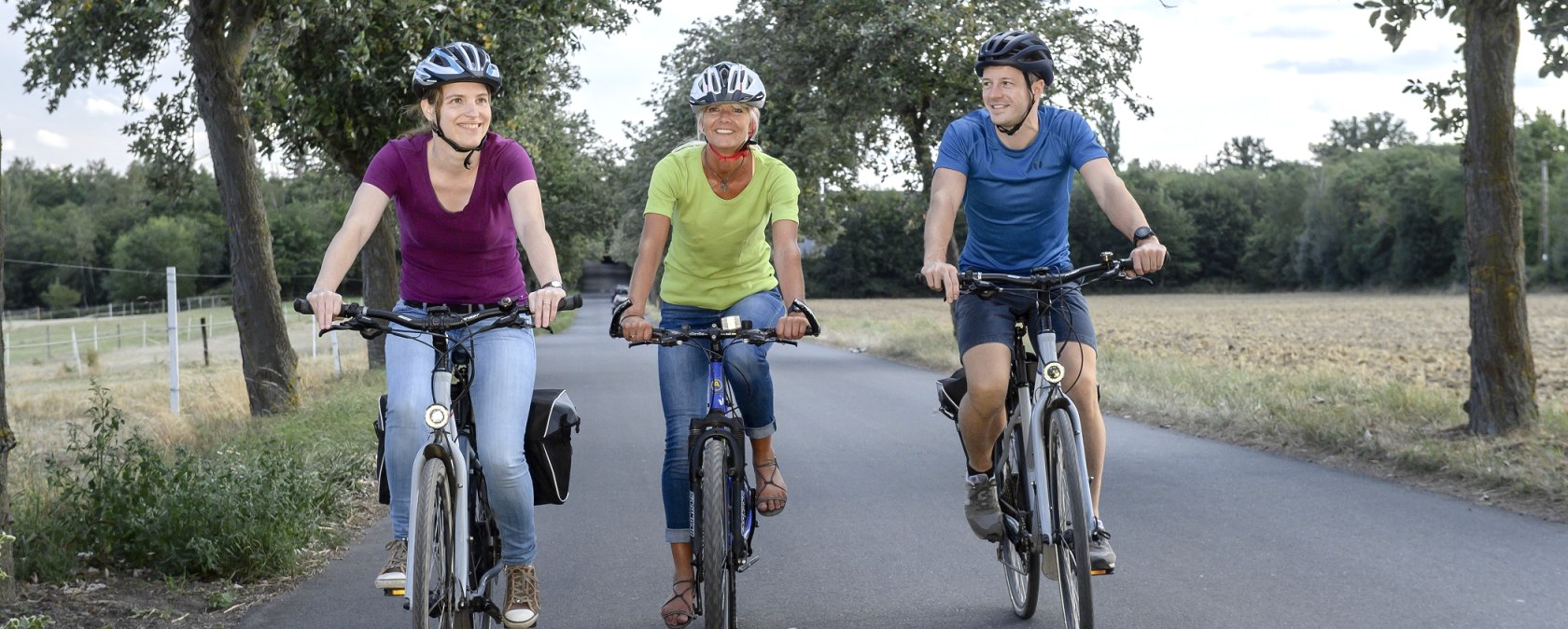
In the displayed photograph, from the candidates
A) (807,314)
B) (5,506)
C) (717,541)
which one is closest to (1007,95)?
(807,314)

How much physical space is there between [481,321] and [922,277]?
1.37 meters

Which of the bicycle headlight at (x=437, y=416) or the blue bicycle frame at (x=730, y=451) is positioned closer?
the bicycle headlight at (x=437, y=416)

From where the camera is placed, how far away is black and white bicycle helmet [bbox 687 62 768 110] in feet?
15.4

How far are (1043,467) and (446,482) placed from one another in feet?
5.93

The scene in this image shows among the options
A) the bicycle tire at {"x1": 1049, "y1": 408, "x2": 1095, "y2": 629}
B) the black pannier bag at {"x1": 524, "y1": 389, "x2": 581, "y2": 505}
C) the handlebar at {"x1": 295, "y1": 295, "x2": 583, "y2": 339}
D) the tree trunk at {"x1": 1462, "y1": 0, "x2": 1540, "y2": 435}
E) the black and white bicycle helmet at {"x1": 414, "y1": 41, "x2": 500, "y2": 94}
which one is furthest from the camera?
the tree trunk at {"x1": 1462, "y1": 0, "x2": 1540, "y2": 435}

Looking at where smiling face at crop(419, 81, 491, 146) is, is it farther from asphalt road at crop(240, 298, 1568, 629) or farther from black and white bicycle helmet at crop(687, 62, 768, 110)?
asphalt road at crop(240, 298, 1568, 629)

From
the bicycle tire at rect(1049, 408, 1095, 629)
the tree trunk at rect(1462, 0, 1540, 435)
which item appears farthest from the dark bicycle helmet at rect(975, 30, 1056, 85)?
the tree trunk at rect(1462, 0, 1540, 435)

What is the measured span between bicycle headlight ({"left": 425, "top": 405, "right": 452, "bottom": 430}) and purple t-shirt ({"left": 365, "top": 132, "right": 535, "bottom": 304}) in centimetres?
50

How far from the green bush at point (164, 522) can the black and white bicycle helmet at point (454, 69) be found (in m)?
2.61

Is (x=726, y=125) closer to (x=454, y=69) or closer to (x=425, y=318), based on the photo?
(x=454, y=69)

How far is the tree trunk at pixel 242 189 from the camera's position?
41.7ft

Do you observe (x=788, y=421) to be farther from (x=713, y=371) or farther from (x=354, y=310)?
(x=354, y=310)

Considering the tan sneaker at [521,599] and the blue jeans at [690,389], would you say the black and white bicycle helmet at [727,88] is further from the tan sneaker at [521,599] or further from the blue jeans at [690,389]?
the tan sneaker at [521,599]

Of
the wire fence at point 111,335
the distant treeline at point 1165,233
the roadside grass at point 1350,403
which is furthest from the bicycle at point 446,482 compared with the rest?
the distant treeline at point 1165,233
